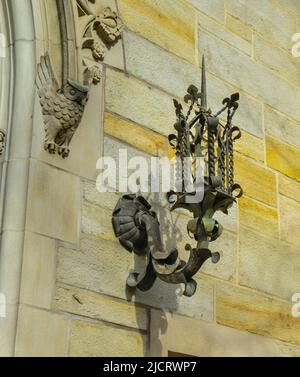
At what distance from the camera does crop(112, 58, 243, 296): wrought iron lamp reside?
3426mm

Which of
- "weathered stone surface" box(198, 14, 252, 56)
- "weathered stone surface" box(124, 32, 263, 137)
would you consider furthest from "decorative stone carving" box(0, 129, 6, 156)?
"weathered stone surface" box(198, 14, 252, 56)

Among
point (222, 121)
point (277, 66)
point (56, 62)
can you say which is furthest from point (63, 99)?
point (277, 66)

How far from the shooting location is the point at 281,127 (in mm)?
4691

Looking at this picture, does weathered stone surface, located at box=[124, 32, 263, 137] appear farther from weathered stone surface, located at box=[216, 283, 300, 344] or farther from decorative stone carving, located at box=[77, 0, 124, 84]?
weathered stone surface, located at box=[216, 283, 300, 344]

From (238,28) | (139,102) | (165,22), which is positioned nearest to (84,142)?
(139,102)

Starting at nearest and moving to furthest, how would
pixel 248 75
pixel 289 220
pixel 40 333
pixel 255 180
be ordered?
pixel 40 333, pixel 255 180, pixel 289 220, pixel 248 75

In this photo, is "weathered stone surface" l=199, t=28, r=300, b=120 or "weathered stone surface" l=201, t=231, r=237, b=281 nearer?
"weathered stone surface" l=201, t=231, r=237, b=281

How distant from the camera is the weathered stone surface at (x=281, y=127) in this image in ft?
15.1

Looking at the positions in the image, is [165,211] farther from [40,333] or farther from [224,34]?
[224,34]

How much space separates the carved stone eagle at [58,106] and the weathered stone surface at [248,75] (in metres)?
1.03

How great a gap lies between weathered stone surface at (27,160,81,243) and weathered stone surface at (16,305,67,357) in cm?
31

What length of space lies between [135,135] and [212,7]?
106cm

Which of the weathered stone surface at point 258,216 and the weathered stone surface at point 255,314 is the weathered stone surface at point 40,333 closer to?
the weathered stone surface at point 255,314

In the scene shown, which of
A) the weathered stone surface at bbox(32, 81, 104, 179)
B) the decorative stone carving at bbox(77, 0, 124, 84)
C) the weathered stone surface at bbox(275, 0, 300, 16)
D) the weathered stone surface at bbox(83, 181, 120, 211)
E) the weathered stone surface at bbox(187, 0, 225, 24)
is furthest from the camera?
the weathered stone surface at bbox(275, 0, 300, 16)
